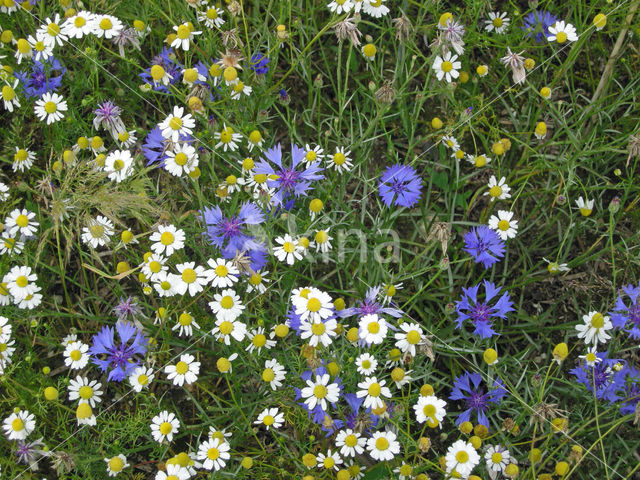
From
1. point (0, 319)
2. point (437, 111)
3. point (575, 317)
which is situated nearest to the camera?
point (0, 319)

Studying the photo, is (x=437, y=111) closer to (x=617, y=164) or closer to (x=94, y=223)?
(x=617, y=164)

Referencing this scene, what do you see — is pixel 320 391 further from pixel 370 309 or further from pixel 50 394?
pixel 50 394

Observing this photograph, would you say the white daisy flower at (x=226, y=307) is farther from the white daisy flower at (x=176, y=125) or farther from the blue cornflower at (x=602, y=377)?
the blue cornflower at (x=602, y=377)

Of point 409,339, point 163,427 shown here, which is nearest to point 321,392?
point 409,339

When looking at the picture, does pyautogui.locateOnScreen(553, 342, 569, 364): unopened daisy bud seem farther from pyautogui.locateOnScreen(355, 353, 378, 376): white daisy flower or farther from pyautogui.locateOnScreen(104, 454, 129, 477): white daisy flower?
pyautogui.locateOnScreen(104, 454, 129, 477): white daisy flower

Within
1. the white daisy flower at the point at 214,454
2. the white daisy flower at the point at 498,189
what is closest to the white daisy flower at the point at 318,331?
the white daisy flower at the point at 214,454

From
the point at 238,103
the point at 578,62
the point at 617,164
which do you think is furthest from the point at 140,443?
the point at 578,62
